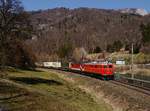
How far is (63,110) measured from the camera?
28.1m

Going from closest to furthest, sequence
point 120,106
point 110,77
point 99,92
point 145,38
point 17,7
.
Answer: point 120,106
point 99,92
point 17,7
point 110,77
point 145,38

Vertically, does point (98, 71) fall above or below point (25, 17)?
below

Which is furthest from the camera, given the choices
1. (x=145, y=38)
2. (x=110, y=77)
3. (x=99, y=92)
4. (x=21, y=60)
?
(x=145, y=38)

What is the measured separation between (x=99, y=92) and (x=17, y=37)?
1928cm

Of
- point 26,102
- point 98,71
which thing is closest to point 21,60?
point 98,71

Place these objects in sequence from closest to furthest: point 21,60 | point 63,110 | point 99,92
→ point 63,110, point 99,92, point 21,60

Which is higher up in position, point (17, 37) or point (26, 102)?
point (17, 37)

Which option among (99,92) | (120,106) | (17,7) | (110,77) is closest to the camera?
(120,106)

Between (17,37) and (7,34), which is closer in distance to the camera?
(7,34)

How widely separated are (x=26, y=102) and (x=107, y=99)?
1850cm

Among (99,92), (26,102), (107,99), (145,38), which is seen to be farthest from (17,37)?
(145,38)

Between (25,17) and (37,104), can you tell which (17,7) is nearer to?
(25,17)

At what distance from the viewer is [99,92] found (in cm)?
5403

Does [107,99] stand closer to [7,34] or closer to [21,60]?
[7,34]
